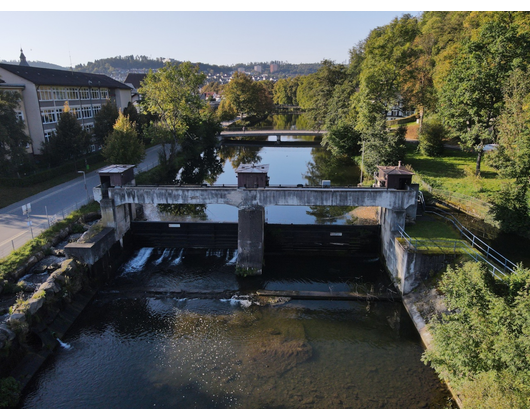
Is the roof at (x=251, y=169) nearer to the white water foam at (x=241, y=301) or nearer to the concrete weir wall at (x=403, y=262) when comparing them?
the white water foam at (x=241, y=301)

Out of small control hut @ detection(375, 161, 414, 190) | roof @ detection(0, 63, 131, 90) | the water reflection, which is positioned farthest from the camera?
roof @ detection(0, 63, 131, 90)

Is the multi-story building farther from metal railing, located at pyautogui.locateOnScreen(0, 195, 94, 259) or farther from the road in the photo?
metal railing, located at pyautogui.locateOnScreen(0, 195, 94, 259)

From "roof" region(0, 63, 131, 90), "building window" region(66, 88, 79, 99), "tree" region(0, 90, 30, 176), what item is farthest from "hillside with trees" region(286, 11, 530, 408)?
"building window" region(66, 88, 79, 99)

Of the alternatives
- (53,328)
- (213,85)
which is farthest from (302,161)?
(213,85)

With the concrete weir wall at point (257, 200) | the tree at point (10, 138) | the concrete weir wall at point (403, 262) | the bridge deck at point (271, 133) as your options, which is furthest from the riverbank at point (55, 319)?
the bridge deck at point (271, 133)

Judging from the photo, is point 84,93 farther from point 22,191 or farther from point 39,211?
point 39,211

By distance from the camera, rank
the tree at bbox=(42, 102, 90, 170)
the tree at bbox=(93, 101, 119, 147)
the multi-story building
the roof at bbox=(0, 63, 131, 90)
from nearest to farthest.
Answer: the tree at bbox=(42, 102, 90, 170) → the multi-story building → the roof at bbox=(0, 63, 131, 90) → the tree at bbox=(93, 101, 119, 147)
